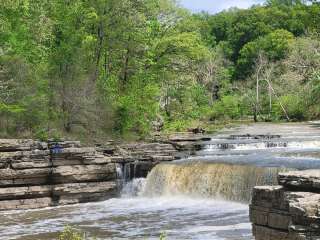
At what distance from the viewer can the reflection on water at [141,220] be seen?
16109 mm

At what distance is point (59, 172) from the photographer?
22.7 metres

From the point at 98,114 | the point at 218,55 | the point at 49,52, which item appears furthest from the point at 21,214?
the point at 218,55

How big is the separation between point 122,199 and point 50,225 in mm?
5904

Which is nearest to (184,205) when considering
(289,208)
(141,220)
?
(141,220)

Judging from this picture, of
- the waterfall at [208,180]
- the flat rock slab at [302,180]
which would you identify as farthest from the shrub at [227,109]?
the flat rock slab at [302,180]

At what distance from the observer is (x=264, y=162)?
22391 millimetres

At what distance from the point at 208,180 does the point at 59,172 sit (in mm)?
6090

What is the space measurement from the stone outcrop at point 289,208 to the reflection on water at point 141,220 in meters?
3.11

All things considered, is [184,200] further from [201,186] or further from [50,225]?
[50,225]

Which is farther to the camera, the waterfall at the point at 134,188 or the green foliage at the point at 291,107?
the green foliage at the point at 291,107

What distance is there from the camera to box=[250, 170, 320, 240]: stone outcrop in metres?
9.91

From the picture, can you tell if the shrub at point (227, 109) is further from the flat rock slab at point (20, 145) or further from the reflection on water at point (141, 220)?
the flat rock slab at point (20, 145)

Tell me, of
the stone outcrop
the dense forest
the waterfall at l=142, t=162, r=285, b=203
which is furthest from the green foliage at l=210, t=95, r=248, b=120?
the stone outcrop

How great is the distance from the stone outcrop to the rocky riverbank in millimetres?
12186
